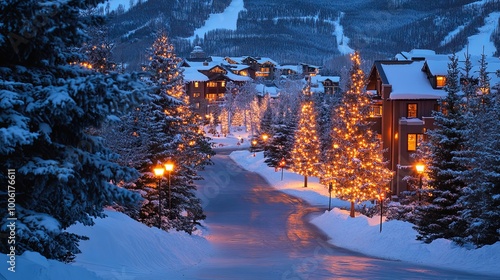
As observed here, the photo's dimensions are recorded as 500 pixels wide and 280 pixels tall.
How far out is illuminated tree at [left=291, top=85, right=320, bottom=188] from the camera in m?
61.3

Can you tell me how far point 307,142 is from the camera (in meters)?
61.5

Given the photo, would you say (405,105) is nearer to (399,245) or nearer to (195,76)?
(399,245)

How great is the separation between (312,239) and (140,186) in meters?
10.4

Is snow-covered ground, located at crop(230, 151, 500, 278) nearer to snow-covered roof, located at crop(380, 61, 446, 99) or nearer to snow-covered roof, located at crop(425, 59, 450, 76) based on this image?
snow-covered roof, located at crop(380, 61, 446, 99)

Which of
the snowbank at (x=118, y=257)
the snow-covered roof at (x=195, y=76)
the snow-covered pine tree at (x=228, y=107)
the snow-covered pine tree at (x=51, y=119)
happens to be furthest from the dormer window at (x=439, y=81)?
the snow-covered roof at (x=195, y=76)

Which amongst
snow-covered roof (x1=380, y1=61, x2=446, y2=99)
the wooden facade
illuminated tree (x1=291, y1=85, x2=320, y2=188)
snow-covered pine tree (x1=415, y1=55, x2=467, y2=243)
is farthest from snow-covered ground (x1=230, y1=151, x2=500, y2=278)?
illuminated tree (x1=291, y1=85, x2=320, y2=188)

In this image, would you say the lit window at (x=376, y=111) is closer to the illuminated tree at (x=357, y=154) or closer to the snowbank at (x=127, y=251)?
the illuminated tree at (x=357, y=154)

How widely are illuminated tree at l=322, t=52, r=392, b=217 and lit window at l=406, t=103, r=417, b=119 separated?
31.2ft

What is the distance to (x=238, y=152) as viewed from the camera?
96.5 metres

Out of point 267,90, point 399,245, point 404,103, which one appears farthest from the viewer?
point 267,90

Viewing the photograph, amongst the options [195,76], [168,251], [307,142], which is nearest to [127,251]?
[168,251]

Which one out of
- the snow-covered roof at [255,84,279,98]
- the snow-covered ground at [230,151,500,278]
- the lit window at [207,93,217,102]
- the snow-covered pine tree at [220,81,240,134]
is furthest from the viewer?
the snow-covered roof at [255,84,279,98]

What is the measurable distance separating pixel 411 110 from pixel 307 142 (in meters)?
15.3

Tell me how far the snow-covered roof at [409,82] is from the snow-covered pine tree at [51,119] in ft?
131
